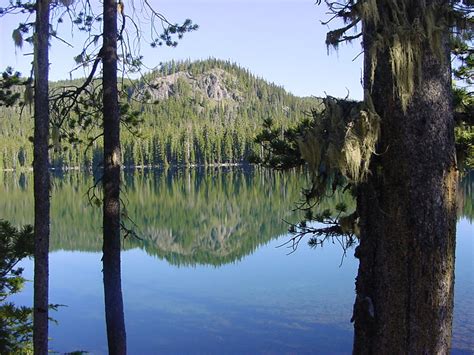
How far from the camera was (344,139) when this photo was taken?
2.40 m

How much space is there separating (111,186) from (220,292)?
36.1 ft

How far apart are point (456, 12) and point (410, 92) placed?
0.65 meters

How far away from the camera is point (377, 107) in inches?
94.8

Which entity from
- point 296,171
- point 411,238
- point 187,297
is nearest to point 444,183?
point 411,238

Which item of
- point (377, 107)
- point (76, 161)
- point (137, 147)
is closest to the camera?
point (377, 107)

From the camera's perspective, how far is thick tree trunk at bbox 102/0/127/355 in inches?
195

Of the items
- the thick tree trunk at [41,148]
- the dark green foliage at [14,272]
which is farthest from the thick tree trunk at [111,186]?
the dark green foliage at [14,272]

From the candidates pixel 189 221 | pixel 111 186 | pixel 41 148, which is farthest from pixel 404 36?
pixel 189 221

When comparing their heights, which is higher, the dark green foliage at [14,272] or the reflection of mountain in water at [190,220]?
the dark green foliage at [14,272]

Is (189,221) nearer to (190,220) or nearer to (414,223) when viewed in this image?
(190,220)

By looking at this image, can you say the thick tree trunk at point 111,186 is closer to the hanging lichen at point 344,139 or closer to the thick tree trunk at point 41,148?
the thick tree trunk at point 41,148

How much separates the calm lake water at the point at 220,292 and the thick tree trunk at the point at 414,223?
41cm

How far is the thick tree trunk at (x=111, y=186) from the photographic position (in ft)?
16.3

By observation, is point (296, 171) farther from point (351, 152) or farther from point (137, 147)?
point (137, 147)
